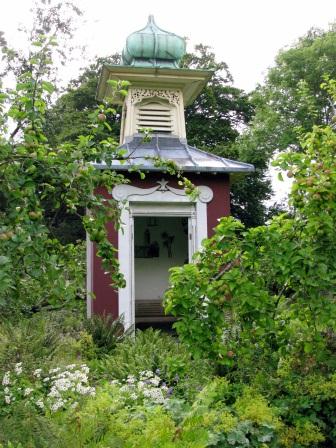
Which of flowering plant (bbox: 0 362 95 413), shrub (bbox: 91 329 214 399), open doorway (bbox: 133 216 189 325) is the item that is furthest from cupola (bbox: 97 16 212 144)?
flowering plant (bbox: 0 362 95 413)

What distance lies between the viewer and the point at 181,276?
17.0 feet

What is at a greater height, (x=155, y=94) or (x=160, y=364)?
(x=155, y=94)

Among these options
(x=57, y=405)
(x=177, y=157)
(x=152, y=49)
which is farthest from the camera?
(x=152, y=49)

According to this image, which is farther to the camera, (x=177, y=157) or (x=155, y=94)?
(x=155, y=94)

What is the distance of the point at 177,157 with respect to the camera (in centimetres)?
1085

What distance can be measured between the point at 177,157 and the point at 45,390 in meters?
Answer: 5.93

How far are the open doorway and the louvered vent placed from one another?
3.55 m

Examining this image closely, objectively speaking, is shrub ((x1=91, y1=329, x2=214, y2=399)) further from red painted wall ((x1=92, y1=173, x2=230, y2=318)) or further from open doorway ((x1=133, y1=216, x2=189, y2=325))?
open doorway ((x1=133, y1=216, x2=189, y2=325))

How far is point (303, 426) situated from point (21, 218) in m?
2.81

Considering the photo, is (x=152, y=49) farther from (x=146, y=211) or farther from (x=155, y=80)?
(x=146, y=211)

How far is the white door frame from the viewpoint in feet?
33.5

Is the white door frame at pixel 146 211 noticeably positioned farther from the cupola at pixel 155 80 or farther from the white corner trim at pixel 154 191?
the cupola at pixel 155 80

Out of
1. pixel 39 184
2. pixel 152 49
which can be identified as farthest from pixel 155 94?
pixel 39 184

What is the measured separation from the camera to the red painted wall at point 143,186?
33.3 ft
